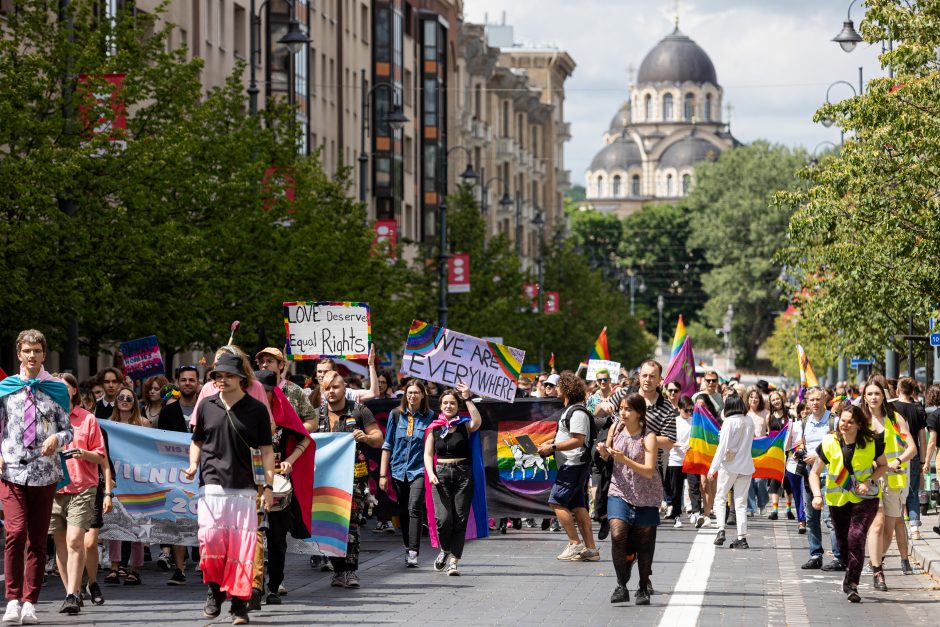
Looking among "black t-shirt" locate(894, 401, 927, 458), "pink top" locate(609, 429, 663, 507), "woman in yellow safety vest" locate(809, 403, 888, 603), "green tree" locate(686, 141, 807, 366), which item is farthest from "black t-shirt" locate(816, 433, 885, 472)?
"green tree" locate(686, 141, 807, 366)

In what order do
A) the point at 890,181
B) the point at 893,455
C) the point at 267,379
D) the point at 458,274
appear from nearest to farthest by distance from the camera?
the point at 267,379 < the point at 893,455 < the point at 890,181 < the point at 458,274

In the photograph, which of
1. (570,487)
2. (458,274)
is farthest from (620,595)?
(458,274)

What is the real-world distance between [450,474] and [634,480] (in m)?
2.39

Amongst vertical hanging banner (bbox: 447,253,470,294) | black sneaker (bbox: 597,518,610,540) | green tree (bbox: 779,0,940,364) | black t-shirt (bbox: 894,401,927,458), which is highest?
vertical hanging banner (bbox: 447,253,470,294)

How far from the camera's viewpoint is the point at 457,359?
1938 centimetres

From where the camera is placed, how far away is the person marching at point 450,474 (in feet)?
51.0

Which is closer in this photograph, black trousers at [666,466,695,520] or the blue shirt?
the blue shirt

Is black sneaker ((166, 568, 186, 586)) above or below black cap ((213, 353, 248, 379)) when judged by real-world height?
below

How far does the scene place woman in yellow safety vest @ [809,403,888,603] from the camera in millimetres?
14297

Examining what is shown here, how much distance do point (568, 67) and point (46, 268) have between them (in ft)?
368

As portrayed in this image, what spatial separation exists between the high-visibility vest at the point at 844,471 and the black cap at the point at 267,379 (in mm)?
4285

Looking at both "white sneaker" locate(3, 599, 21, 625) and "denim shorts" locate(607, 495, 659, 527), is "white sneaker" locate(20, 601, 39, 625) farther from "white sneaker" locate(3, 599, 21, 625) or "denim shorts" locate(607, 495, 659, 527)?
"denim shorts" locate(607, 495, 659, 527)

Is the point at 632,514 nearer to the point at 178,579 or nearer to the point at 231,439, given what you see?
the point at 231,439

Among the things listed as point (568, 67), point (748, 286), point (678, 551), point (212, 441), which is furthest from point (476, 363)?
point (568, 67)
